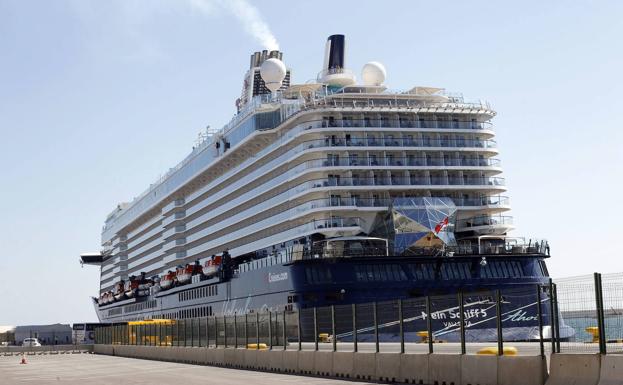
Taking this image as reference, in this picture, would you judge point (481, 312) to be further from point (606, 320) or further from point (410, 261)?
point (606, 320)

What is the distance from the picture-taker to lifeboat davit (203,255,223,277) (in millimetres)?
67438

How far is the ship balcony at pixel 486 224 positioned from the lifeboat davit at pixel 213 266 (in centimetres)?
1944

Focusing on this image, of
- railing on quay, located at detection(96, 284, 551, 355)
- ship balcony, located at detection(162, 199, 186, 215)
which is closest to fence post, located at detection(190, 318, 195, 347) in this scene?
railing on quay, located at detection(96, 284, 551, 355)

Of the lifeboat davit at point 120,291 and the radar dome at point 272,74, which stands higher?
the radar dome at point 272,74

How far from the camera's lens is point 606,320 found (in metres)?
15.7

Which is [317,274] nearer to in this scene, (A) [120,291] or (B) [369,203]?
(B) [369,203]

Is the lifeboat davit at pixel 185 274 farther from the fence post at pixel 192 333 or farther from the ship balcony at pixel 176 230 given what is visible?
the fence post at pixel 192 333

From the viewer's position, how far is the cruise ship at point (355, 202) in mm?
50469

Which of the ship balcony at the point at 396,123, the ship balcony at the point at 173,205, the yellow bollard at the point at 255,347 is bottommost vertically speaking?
the yellow bollard at the point at 255,347

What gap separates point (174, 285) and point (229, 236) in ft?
49.6

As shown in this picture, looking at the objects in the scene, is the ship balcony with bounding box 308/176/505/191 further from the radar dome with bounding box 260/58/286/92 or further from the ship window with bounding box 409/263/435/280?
the radar dome with bounding box 260/58/286/92

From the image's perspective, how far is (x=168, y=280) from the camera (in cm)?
8381

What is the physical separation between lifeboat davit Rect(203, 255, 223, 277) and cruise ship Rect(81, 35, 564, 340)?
0.22m

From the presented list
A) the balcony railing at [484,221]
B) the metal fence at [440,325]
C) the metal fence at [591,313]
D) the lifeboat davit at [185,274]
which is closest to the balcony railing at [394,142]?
the balcony railing at [484,221]
